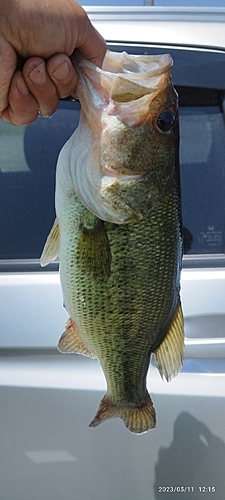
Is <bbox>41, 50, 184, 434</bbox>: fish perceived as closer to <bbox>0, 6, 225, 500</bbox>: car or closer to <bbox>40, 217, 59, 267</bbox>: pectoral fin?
<bbox>40, 217, 59, 267</bbox>: pectoral fin

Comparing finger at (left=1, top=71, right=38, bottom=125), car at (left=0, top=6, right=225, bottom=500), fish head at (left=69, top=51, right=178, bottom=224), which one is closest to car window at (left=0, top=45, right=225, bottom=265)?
car at (left=0, top=6, right=225, bottom=500)

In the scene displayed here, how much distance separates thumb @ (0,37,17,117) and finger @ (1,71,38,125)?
1 centimetres

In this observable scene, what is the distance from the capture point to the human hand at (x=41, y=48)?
111 cm

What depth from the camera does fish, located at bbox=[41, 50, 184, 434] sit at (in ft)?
3.86

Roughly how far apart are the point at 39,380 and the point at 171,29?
→ 4.37ft

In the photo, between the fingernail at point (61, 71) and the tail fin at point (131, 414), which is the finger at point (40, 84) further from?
the tail fin at point (131, 414)

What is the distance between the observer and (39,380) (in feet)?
6.04

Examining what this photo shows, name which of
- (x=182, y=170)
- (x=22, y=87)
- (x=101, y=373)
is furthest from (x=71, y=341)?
(x=182, y=170)

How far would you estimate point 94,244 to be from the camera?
122 centimetres

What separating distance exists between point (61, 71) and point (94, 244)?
38cm

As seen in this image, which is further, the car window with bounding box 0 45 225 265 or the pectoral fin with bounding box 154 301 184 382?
the car window with bounding box 0 45 225 265

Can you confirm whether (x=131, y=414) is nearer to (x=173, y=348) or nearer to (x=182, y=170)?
(x=173, y=348)
